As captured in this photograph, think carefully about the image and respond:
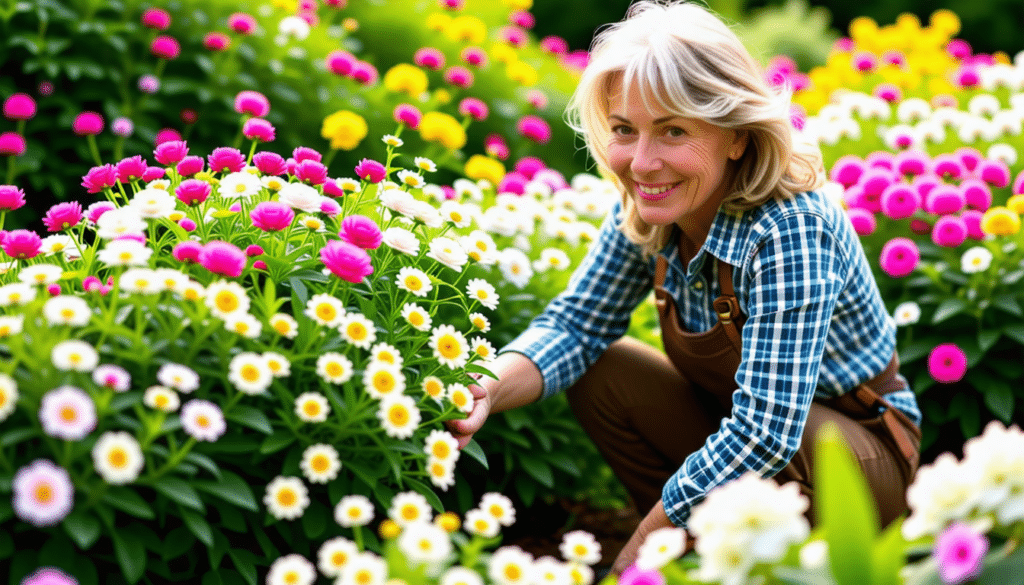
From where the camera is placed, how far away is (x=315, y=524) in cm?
168

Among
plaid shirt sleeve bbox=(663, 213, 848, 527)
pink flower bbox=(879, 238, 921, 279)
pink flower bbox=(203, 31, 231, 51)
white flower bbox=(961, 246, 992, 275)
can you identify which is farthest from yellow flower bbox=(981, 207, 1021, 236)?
pink flower bbox=(203, 31, 231, 51)

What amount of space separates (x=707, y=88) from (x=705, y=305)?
547 mm

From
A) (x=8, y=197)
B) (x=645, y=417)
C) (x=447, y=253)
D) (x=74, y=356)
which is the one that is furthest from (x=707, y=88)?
(x=8, y=197)

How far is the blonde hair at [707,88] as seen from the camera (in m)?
1.99

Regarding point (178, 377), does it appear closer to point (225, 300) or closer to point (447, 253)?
point (225, 300)

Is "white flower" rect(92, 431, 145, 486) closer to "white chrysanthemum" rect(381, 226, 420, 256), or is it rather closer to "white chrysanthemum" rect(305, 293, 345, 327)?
"white chrysanthemum" rect(305, 293, 345, 327)

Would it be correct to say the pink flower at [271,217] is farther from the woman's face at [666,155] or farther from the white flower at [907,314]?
the white flower at [907,314]

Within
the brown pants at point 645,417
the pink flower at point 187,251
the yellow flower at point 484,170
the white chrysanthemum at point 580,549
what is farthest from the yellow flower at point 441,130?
the white chrysanthemum at point 580,549

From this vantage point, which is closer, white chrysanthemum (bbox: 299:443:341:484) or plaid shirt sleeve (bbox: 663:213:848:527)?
white chrysanthemum (bbox: 299:443:341:484)

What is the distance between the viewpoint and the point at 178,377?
4.68 ft

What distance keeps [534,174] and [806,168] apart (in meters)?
1.65

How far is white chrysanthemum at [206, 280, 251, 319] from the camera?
151cm

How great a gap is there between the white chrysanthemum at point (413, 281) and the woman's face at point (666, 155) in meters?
0.54

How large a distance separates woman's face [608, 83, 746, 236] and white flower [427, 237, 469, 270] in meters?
0.44
